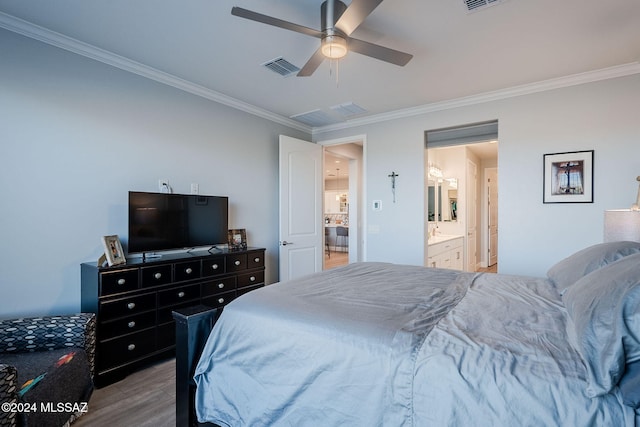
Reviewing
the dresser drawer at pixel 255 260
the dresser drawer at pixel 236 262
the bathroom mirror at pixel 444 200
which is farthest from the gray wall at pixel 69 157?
the bathroom mirror at pixel 444 200

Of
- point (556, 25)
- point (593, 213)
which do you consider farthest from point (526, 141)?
point (556, 25)

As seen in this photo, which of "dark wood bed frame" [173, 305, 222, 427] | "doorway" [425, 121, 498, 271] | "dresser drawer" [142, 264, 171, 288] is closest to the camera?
"dark wood bed frame" [173, 305, 222, 427]

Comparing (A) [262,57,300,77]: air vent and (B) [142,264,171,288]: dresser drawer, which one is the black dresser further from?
(A) [262,57,300,77]: air vent

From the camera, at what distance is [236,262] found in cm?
332

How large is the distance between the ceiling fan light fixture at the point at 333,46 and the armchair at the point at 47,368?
240 cm

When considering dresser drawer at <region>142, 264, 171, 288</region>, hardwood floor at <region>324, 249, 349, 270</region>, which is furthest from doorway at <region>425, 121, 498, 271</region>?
dresser drawer at <region>142, 264, 171, 288</region>

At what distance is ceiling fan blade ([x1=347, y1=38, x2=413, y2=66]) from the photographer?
2.04m

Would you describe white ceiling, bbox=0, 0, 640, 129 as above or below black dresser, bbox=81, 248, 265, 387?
above

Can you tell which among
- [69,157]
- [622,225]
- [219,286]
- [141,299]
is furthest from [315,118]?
[622,225]

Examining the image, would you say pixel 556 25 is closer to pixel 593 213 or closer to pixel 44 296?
Answer: pixel 593 213

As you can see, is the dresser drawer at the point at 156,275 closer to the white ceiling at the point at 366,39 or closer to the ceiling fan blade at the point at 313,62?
the white ceiling at the point at 366,39

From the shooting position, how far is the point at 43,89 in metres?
2.40

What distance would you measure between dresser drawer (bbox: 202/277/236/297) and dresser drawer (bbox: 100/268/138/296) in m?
0.64

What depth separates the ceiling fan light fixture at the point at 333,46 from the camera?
1.99 metres
